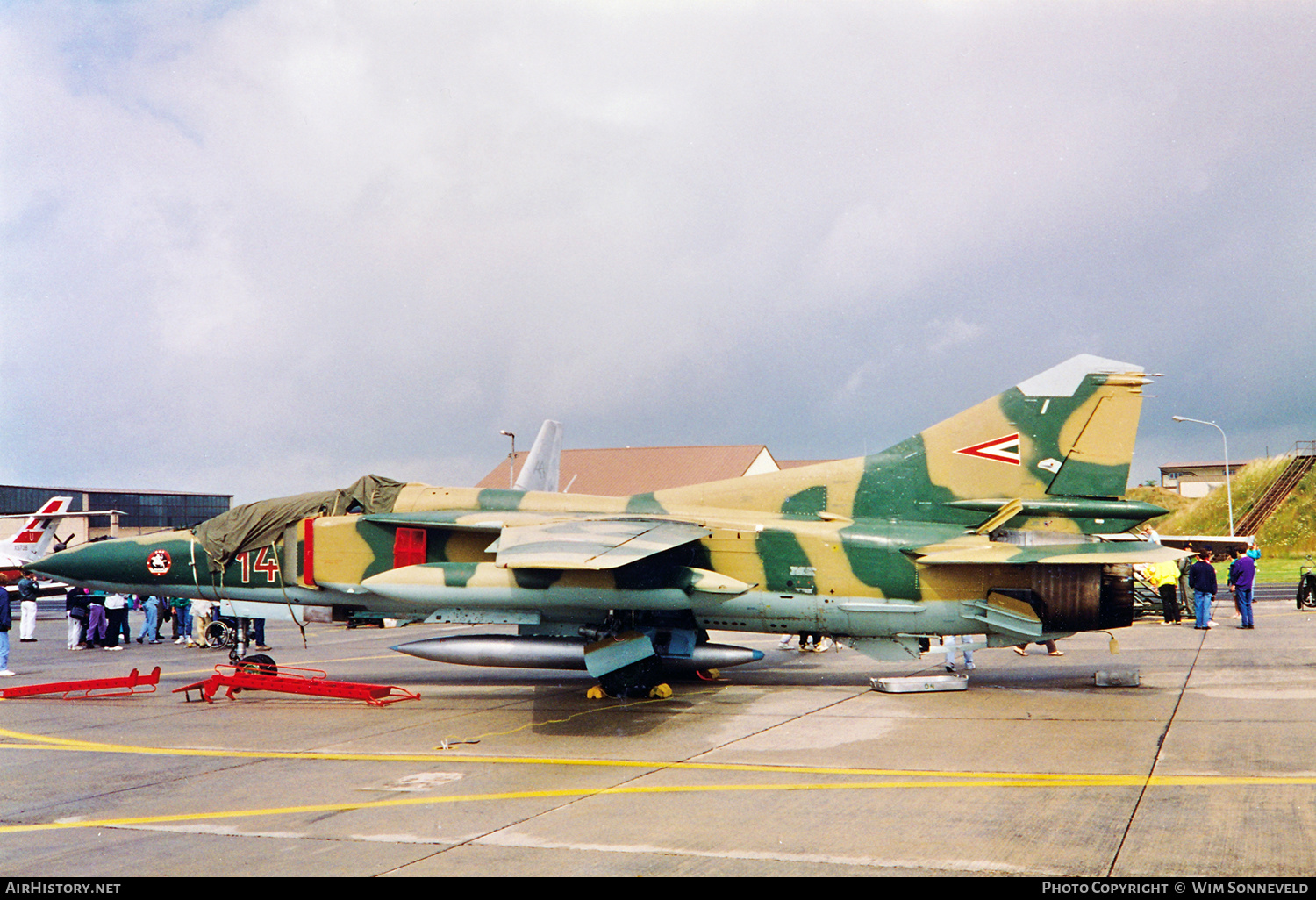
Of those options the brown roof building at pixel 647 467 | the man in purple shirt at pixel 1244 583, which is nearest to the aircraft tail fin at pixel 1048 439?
the man in purple shirt at pixel 1244 583

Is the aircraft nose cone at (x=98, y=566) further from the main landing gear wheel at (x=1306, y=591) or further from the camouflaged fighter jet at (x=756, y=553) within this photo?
the main landing gear wheel at (x=1306, y=591)

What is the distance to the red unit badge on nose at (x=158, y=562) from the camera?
14.6 m

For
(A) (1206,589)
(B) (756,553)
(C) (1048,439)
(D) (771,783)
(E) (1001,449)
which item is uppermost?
(C) (1048,439)

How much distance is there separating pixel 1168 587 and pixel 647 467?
144 ft

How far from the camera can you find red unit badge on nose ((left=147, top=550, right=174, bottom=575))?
1463 cm

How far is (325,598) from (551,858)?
9264 mm

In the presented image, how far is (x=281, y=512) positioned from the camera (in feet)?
47.2

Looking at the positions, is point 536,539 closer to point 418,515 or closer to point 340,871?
point 418,515

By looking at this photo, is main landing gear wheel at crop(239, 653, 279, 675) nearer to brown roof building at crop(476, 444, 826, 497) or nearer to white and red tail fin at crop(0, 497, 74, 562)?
white and red tail fin at crop(0, 497, 74, 562)

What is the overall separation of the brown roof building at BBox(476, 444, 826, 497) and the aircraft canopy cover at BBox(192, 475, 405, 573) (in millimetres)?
45564

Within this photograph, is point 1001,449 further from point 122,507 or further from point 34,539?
point 122,507

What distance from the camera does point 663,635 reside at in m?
13.7

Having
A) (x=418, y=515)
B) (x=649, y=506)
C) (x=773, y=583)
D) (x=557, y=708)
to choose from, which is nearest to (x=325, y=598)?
(x=418, y=515)

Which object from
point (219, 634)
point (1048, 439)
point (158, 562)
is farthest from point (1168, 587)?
point (158, 562)
